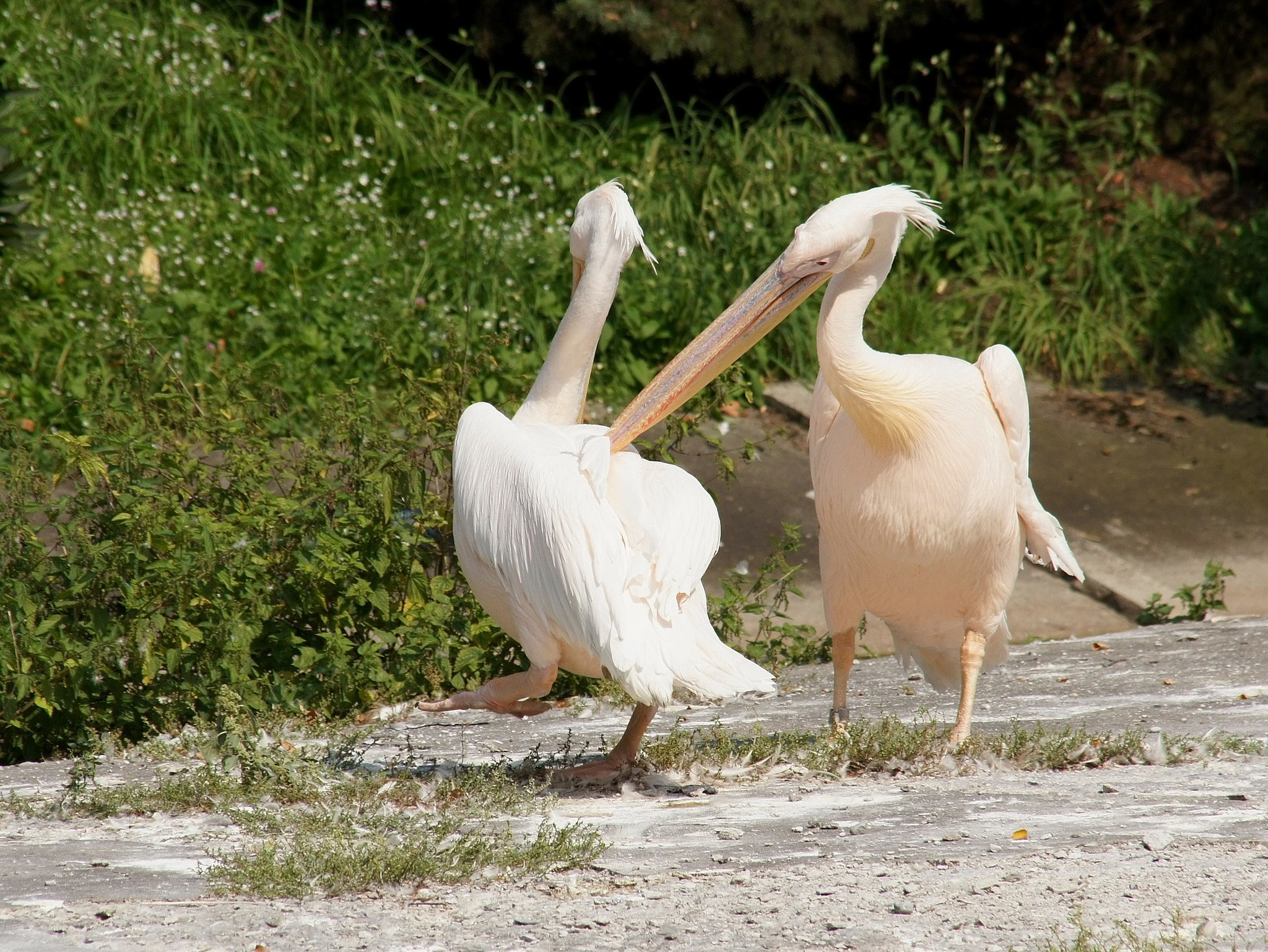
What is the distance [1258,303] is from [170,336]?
6.02 m

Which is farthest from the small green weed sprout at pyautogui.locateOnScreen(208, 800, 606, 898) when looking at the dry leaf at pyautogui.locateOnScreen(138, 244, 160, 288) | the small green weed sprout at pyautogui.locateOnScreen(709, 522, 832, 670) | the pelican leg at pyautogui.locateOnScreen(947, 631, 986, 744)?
the dry leaf at pyautogui.locateOnScreen(138, 244, 160, 288)

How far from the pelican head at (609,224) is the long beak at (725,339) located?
342mm

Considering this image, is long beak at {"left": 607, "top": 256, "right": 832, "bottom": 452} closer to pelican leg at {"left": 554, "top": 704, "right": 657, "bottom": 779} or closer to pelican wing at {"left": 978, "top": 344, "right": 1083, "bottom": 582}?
pelican wing at {"left": 978, "top": 344, "right": 1083, "bottom": 582}

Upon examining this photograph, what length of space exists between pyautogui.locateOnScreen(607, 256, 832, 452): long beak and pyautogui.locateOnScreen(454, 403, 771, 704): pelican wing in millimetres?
193

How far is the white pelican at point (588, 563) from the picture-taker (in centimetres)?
316

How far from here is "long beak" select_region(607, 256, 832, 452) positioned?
3.65 m

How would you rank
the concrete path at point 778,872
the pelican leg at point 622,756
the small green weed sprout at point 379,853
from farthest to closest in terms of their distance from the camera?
the pelican leg at point 622,756
the small green weed sprout at point 379,853
the concrete path at point 778,872

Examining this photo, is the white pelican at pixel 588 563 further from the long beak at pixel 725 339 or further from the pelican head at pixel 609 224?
the pelican head at pixel 609 224

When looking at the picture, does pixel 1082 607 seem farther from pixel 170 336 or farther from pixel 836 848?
pixel 170 336

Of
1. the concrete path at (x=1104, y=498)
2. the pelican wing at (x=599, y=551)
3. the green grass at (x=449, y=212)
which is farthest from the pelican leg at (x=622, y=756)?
the green grass at (x=449, y=212)

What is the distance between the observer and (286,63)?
353 inches

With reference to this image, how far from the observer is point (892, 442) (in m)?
3.63

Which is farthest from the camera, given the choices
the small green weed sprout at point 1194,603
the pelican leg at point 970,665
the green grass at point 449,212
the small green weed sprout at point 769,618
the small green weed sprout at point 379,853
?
the green grass at point 449,212

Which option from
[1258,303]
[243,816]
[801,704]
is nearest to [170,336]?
[801,704]
